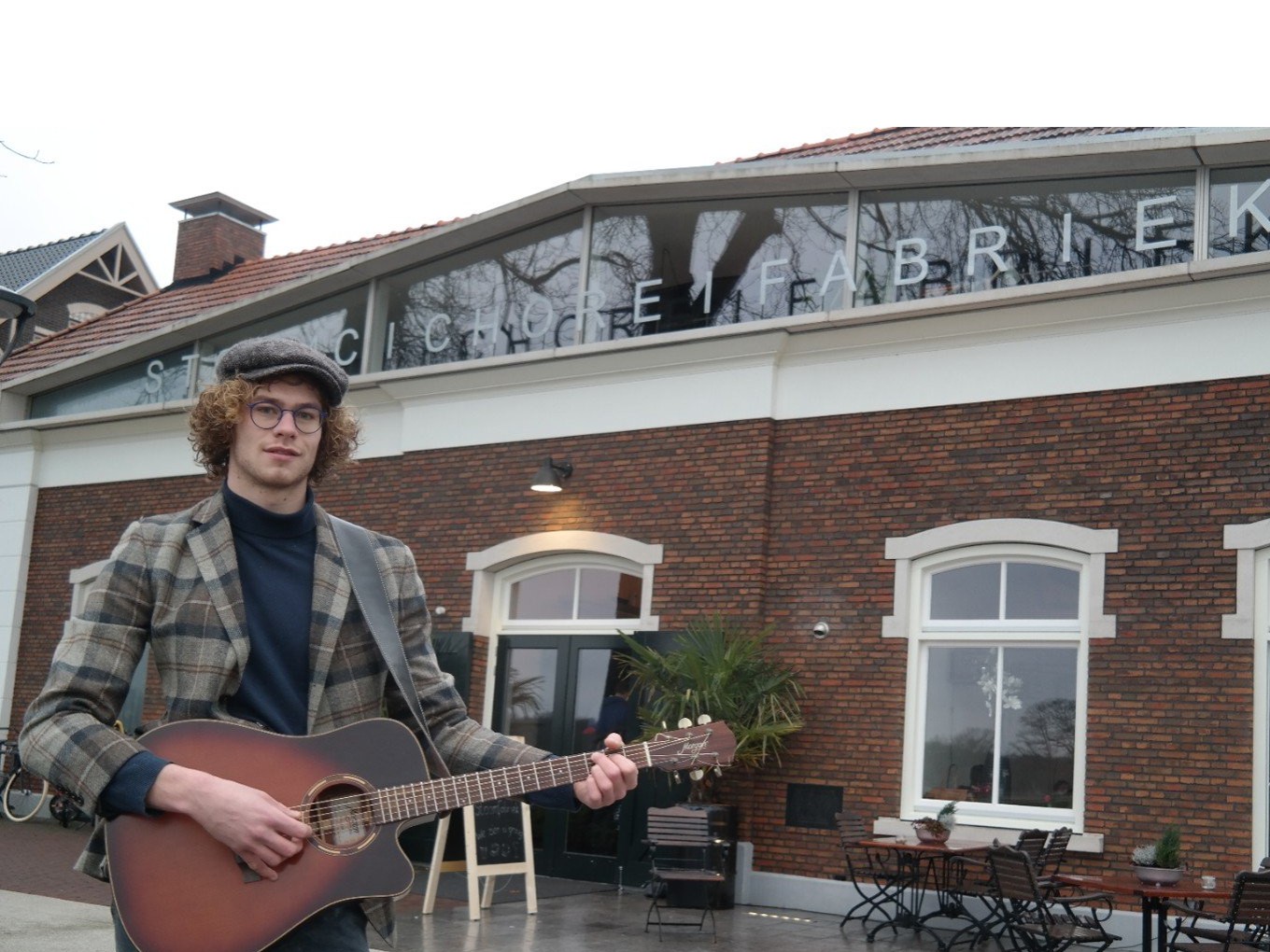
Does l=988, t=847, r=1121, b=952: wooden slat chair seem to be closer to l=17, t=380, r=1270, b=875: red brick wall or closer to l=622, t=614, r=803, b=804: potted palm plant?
l=17, t=380, r=1270, b=875: red brick wall

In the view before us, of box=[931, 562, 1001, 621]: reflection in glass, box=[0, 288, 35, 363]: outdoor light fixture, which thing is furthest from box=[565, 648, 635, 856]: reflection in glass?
box=[0, 288, 35, 363]: outdoor light fixture

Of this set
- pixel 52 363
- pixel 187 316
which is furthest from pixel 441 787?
pixel 52 363

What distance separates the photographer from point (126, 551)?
294 centimetres

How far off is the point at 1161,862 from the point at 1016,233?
528 cm

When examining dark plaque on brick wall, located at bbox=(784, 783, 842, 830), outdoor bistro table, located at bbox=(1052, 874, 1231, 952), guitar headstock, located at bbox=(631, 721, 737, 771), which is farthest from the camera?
dark plaque on brick wall, located at bbox=(784, 783, 842, 830)

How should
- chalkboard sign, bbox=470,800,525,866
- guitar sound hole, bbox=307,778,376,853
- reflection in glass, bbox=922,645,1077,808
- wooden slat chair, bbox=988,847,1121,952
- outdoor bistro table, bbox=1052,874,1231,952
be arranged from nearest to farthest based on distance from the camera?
guitar sound hole, bbox=307,778,376,853, outdoor bistro table, bbox=1052,874,1231,952, wooden slat chair, bbox=988,847,1121,952, chalkboard sign, bbox=470,800,525,866, reflection in glass, bbox=922,645,1077,808

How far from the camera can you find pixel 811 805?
39.2ft

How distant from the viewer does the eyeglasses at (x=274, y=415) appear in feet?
10.00

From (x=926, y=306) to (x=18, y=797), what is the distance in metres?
12.6

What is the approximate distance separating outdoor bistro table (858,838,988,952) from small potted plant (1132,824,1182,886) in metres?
1.44

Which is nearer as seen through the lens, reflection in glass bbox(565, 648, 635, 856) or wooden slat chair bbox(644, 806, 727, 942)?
wooden slat chair bbox(644, 806, 727, 942)

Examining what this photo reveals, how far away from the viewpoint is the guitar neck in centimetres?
290

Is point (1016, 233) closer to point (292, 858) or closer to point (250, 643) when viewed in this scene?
point (250, 643)

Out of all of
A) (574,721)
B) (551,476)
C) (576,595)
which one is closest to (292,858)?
(551,476)
